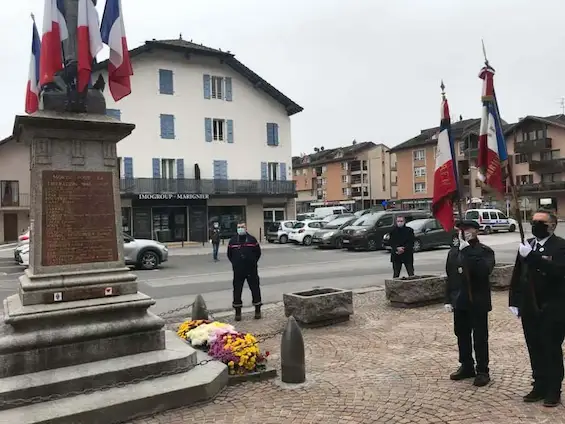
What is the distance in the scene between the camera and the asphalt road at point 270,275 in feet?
40.3

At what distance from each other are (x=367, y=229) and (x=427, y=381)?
65.6 ft


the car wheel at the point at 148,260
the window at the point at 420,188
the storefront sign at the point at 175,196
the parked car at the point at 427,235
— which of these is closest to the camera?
the car wheel at the point at 148,260

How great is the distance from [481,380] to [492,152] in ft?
10.1

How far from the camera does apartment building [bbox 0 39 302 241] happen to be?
34.4 meters

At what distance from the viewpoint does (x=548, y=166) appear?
196 feet

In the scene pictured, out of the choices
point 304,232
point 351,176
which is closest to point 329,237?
point 304,232

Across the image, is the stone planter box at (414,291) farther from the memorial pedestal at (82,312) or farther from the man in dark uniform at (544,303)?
the memorial pedestal at (82,312)

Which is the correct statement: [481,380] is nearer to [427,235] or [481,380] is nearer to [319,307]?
[319,307]

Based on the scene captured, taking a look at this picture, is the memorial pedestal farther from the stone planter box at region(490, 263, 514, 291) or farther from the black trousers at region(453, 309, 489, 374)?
the stone planter box at region(490, 263, 514, 291)

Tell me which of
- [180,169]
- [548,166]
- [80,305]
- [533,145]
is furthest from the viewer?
[533,145]

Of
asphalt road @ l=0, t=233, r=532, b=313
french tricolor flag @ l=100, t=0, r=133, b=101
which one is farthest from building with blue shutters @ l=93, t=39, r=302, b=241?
french tricolor flag @ l=100, t=0, r=133, b=101

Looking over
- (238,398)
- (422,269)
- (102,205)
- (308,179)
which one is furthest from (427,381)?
(308,179)

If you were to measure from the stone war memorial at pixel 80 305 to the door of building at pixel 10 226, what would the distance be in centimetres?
4065

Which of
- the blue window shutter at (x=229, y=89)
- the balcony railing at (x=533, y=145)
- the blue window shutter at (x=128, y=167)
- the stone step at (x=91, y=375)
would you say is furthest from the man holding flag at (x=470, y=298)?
the balcony railing at (x=533, y=145)
